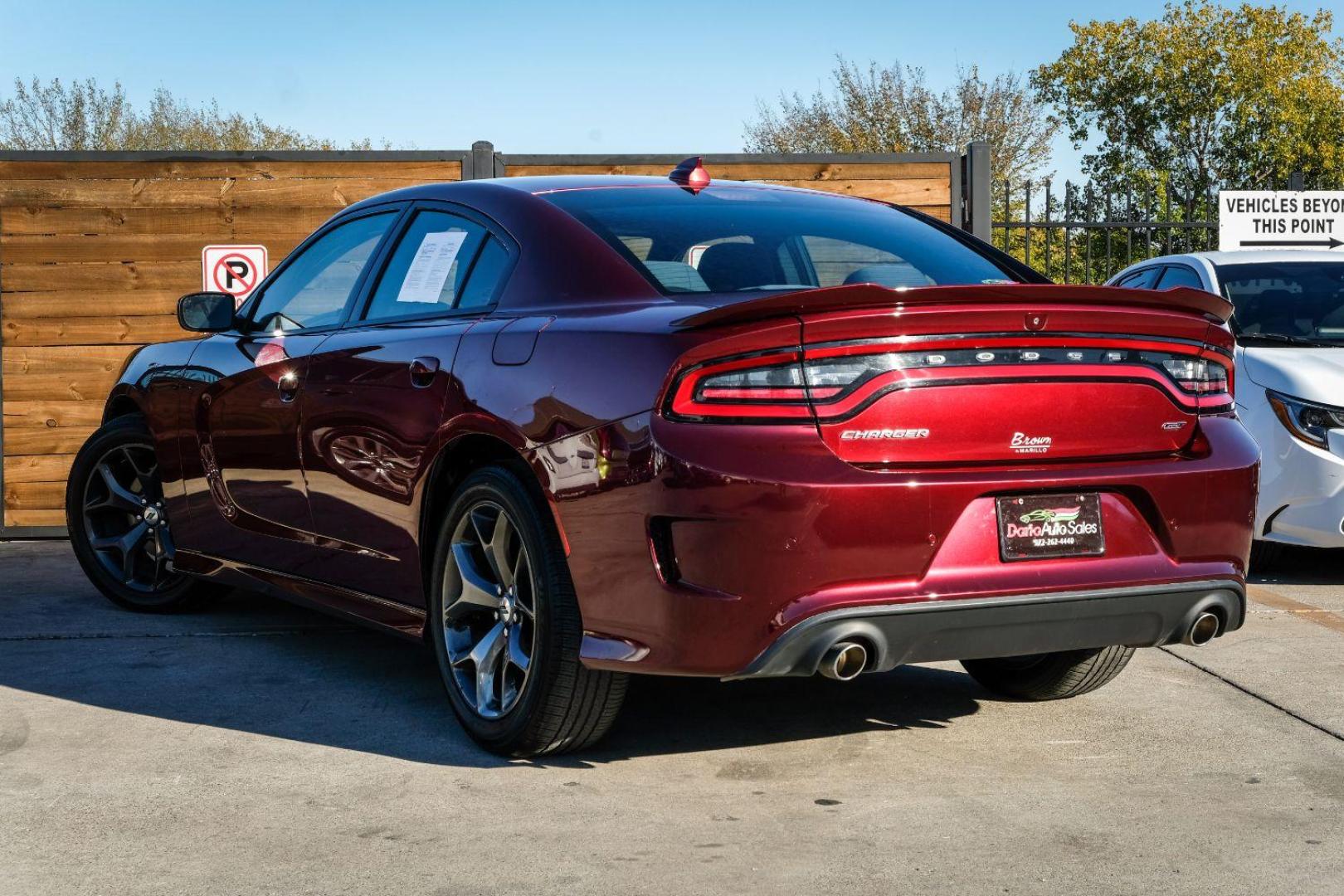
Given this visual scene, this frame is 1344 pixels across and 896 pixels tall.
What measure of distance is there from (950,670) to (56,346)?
6.06 meters

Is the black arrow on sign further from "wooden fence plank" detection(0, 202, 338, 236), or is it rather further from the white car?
"wooden fence plank" detection(0, 202, 338, 236)

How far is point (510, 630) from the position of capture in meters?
4.33

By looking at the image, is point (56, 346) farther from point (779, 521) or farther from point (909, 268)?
point (779, 521)

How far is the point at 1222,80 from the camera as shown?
42188mm

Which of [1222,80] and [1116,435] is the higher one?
[1222,80]

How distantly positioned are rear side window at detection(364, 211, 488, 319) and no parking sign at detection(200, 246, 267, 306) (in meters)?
4.64

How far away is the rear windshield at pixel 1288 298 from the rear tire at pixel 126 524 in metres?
5.01

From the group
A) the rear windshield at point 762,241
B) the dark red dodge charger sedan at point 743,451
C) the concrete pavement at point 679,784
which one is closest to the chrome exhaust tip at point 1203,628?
the dark red dodge charger sedan at point 743,451

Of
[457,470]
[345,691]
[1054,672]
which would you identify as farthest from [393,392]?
[1054,672]

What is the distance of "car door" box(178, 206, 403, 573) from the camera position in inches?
210

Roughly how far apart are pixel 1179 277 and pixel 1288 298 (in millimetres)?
609

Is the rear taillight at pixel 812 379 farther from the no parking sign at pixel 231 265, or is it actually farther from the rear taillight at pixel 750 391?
the no parking sign at pixel 231 265

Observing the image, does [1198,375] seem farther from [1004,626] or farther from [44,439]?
[44,439]

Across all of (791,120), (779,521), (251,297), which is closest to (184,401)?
(251,297)
